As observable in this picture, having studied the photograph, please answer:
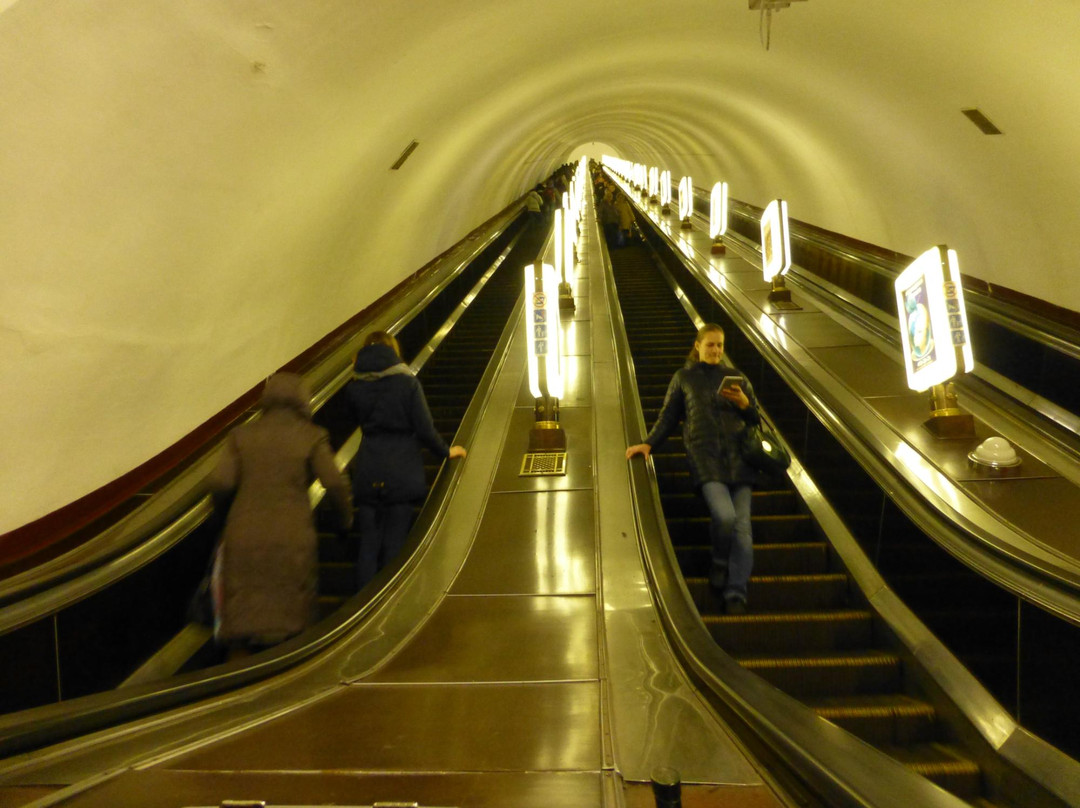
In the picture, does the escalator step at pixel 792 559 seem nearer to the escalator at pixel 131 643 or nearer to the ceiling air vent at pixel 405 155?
the escalator at pixel 131 643

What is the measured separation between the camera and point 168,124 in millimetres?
3863

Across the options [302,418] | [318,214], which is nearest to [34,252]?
[302,418]

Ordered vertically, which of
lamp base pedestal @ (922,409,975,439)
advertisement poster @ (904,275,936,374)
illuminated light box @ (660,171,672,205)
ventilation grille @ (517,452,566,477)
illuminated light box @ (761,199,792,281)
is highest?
illuminated light box @ (660,171,672,205)

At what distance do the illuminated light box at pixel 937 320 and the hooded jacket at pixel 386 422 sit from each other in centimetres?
251

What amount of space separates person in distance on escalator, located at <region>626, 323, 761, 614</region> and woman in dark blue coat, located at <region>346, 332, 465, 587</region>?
132 centimetres

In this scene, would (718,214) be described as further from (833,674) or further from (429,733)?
(429,733)

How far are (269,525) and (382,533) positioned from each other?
1.21m

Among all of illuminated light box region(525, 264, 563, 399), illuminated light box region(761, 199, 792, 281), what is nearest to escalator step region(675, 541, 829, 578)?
illuminated light box region(525, 264, 563, 399)

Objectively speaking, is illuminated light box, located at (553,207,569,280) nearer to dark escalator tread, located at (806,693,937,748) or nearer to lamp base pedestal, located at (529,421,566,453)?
lamp base pedestal, located at (529,421,566,453)

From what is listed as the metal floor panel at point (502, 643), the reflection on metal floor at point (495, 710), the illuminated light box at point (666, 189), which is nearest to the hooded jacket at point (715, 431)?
the reflection on metal floor at point (495, 710)

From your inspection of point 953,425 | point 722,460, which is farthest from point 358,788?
point 953,425

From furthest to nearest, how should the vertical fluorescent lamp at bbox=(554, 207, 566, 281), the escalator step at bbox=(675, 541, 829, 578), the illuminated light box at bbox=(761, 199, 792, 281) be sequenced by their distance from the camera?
the vertical fluorescent lamp at bbox=(554, 207, 566, 281) → the illuminated light box at bbox=(761, 199, 792, 281) → the escalator step at bbox=(675, 541, 829, 578)

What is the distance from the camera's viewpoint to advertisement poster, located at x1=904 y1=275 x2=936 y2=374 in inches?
175

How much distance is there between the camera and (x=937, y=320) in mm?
4316
